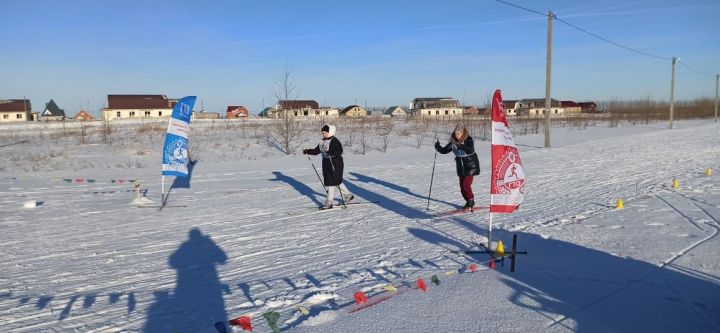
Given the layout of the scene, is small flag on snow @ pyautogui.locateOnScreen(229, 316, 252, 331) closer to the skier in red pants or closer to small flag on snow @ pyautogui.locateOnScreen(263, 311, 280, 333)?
small flag on snow @ pyautogui.locateOnScreen(263, 311, 280, 333)

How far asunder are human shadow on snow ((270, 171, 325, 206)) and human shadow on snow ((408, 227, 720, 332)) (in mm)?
5868

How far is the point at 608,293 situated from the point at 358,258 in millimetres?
2972

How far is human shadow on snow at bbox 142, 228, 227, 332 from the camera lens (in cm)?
450

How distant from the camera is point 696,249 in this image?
649cm

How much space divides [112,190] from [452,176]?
942 centimetres

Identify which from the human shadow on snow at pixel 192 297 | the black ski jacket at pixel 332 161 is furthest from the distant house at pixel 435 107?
the human shadow on snow at pixel 192 297

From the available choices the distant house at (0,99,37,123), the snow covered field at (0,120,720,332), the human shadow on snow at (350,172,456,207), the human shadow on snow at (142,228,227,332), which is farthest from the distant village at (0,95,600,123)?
the human shadow on snow at (142,228,227,332)

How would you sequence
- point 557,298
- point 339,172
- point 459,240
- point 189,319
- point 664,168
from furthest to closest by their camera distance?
1. point 664,168
2. point 339,172
3. point 459,240
4. point 557,298
5. point 189,319

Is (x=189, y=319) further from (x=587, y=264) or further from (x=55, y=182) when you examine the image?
(x=55, y=182)

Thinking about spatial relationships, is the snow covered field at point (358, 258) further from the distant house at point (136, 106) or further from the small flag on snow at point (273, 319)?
the distant house at point (136, 106)

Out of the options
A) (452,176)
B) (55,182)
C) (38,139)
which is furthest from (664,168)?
(38,139)

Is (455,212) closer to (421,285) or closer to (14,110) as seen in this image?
(421,285)

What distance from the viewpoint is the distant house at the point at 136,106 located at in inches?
2825

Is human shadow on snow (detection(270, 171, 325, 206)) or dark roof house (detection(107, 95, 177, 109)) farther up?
dark roof house (detection(107, 95, 177, 109))
